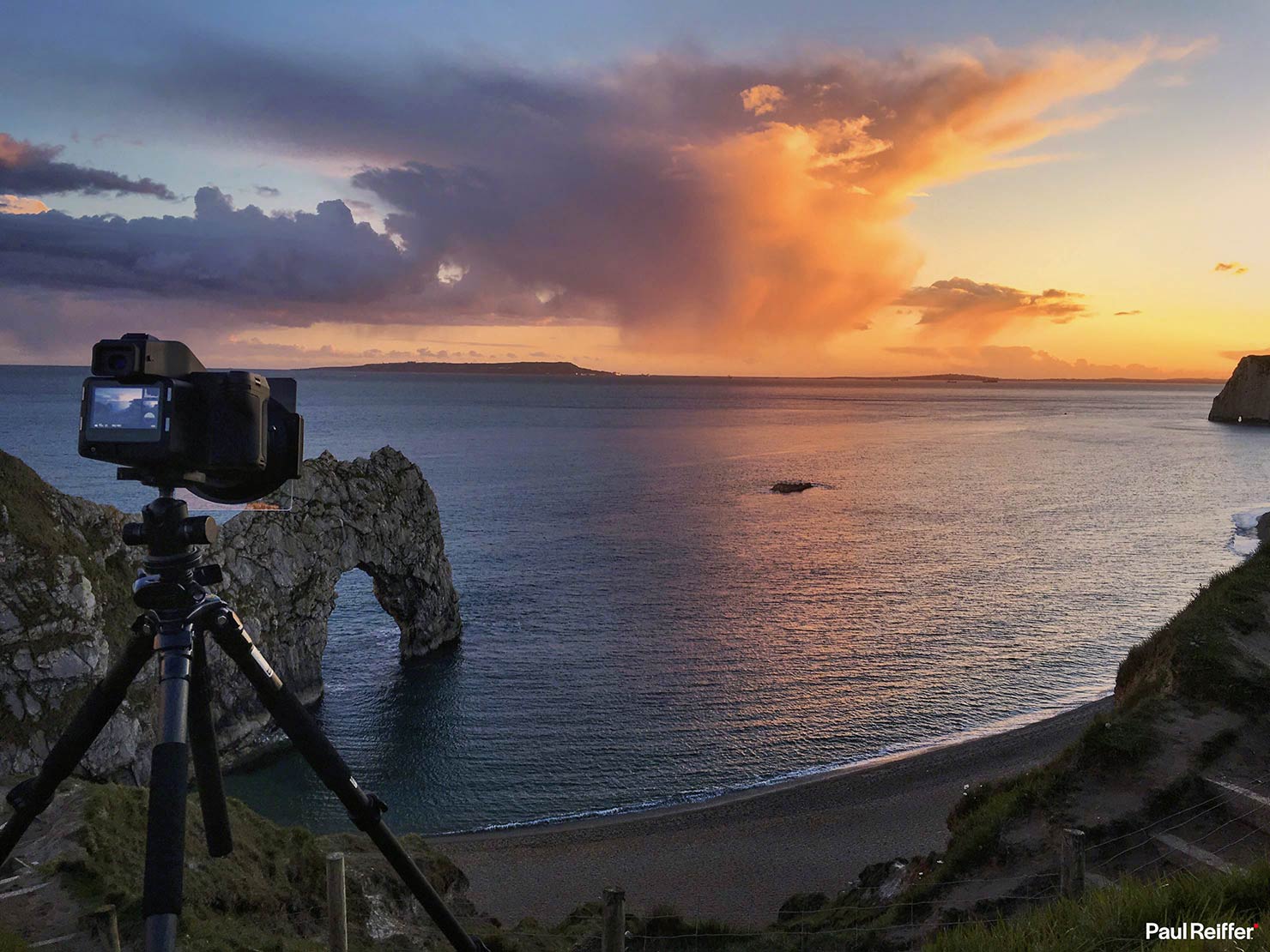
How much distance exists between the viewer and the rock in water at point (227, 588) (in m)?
19.9

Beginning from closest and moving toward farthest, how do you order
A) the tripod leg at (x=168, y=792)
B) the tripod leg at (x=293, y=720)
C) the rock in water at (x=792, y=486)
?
1. the tripod leg at (x=168, y=792)
2. the tripod leg at (x=293, y=720)
3. the rock in water at (x=792, y=486)

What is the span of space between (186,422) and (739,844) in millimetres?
22127

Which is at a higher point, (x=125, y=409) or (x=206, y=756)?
(x=125, y=409)

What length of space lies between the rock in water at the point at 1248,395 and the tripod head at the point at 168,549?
20921 centimetres

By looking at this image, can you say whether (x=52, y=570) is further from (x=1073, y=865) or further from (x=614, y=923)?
(x=1073, y=865)

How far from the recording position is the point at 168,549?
3.47 m

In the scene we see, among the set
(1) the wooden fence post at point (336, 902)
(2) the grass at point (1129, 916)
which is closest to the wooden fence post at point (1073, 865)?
(2) the grass at point (1129, 916)

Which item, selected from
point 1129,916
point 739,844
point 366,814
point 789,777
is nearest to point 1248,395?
point 789,777

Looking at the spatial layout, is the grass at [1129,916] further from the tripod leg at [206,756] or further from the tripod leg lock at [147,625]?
the tripod leg lock at [147,625]

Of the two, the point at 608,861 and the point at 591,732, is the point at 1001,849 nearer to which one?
the point at 608,861

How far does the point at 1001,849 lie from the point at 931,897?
1128 mm

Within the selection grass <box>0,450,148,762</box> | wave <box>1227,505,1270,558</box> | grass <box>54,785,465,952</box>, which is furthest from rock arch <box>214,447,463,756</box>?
wave <box>1227,505,1270,558</box>

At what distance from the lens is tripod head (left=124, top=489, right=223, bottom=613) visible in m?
3.43

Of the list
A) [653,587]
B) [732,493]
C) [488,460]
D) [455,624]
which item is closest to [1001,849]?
[455,624]
